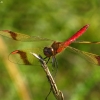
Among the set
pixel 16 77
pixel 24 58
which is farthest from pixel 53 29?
pixel 24 58

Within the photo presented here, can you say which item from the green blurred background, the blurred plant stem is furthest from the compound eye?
the green blurred background

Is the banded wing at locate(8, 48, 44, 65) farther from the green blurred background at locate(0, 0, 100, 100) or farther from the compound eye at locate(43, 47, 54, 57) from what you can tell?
the green blurred background at locate(0, 0, 100, 100)

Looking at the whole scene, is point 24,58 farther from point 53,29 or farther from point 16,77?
point 53,29

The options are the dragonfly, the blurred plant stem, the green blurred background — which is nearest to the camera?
the dragonfly

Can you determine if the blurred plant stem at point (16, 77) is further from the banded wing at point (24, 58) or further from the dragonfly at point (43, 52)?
the banded wing at point (24, 58)

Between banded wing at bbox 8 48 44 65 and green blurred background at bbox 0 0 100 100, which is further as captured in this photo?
green blurred background at bbox 0 0 100 100

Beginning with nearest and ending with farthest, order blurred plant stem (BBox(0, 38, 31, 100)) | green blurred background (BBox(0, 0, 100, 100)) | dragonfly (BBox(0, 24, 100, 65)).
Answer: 1. dragonfly (BBox(0, 24, 100, 65))
2. blurred plant stem (BBox(0, 38, 31, 100))
3. green blurred background (BBox(0, 0, 100, 100))

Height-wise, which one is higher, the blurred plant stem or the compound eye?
the compound eye

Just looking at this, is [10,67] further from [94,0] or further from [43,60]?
[43,60]
